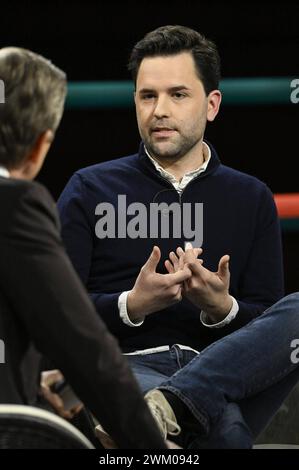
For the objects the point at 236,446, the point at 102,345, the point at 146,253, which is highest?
the point at 102,345

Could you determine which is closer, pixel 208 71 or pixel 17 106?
pixel 17 106

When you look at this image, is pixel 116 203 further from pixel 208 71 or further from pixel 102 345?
pixel 102 345

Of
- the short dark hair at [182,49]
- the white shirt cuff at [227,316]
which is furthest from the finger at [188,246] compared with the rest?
the short dark hair at [182,49]

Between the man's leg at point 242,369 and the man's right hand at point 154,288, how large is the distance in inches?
4.1

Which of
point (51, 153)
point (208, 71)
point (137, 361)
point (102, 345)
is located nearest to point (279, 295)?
point (137, 361)

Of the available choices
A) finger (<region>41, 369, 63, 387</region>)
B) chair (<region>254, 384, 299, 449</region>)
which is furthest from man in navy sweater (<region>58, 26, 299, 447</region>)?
finger (<region>41, 369, 63, 387</region>)

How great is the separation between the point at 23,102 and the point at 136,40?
1179 mm

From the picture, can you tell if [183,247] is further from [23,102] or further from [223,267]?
[23,102]

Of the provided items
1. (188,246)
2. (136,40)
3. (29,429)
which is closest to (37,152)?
(29,429)

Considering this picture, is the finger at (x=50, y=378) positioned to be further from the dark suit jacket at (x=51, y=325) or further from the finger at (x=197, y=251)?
the finger at (x=197, y=251)

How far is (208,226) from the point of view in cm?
180

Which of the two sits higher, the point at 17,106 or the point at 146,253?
the point at 17,106

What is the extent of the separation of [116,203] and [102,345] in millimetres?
734

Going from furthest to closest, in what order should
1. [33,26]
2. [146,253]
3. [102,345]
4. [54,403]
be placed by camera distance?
[33,26], [146,253], [54,403], [102,345]
